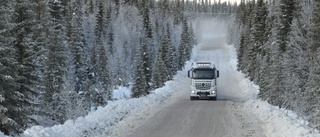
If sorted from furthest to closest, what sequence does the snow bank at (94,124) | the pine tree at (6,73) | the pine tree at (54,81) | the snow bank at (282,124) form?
the pine tree at (54,81), the snow bank at (282,124), the pine tree at (6,73), the snow bank at (94,124)

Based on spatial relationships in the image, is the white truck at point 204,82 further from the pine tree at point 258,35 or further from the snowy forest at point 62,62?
the pine tree at point 258,35

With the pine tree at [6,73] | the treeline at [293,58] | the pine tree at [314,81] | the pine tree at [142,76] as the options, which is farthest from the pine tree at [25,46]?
the pine tree at [142,76]

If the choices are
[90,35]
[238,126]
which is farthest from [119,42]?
[238,126]

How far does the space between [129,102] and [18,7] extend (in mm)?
7828

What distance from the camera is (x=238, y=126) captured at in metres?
18.4

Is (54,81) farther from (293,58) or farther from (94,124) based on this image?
(94,124)

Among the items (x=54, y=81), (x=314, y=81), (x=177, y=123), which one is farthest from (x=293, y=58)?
(x=54, y=81)

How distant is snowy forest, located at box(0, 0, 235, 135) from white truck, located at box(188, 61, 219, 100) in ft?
27.6

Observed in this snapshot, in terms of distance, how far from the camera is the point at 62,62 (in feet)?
129

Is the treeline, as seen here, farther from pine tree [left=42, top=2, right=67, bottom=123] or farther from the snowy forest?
pine tree [left=42, top=2, right=67, bottom=123]

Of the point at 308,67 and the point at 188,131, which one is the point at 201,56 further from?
the point at 188,131

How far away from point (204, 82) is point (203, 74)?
0.71m

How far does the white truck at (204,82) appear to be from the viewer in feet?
111

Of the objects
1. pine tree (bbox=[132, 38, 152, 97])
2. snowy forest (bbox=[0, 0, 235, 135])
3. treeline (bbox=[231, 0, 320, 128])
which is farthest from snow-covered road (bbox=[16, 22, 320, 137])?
pine tree (bbox=[132, 38, 152, 97])
